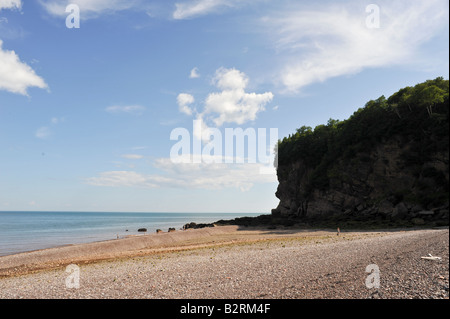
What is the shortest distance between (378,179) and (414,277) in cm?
4856

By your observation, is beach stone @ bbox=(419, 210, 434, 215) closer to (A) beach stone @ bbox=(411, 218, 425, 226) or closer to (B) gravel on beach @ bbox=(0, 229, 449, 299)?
(A) beach stone @ bbox=(411, 218, 425, 226)

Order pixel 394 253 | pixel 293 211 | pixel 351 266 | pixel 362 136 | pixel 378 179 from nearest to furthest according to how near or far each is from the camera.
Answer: pixel 351 266
pixel 394 253
pixel 378 179
pixel 362 136
pixel 293 211

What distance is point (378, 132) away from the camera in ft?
155

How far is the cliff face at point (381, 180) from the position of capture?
30875 millimetres

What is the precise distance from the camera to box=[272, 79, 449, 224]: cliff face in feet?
101

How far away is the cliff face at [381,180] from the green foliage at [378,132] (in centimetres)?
23

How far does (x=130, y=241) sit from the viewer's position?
41312 mm

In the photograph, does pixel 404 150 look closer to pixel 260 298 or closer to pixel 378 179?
pixel 378 179

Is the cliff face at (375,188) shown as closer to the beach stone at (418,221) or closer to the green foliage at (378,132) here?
the beach stone at (418,221)

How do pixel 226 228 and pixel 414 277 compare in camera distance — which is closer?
pixel 414 277
